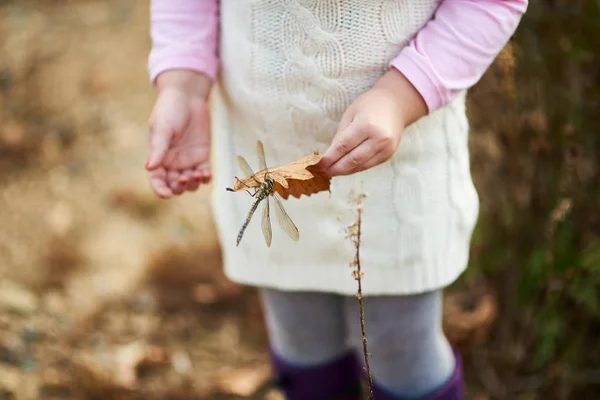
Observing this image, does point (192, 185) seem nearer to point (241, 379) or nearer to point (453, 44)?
point (453, 44)

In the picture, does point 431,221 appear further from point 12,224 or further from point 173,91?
point 12,224

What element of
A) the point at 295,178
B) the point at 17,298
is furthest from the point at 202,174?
the point at 17,298

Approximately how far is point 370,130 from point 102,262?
1.41 meters

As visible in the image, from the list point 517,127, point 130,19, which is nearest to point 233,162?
point 517,127

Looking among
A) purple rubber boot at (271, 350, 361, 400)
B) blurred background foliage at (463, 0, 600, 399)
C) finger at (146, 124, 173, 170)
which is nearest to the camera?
finger at (146, 124, 173, 170)

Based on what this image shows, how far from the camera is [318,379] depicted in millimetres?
1246

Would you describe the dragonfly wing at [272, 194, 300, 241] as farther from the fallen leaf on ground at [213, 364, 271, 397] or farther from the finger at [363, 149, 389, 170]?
the fallen leaf on ground at [213, 364, 271, 397]

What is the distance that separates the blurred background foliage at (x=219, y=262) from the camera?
55.5 inches

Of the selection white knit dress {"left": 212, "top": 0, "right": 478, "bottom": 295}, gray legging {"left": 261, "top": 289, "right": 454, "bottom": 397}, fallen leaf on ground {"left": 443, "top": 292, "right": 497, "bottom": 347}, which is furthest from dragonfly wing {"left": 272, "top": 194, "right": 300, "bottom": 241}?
fallen leaf on ground {"left": 443, "top": 292, "right": 497, "bottom": 347}

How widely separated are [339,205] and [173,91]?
0.29 m

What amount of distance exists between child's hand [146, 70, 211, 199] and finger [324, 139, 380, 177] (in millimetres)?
273

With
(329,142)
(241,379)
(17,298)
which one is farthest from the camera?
(17,298)

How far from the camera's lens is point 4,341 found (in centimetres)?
171

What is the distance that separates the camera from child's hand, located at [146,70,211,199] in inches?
38.5
